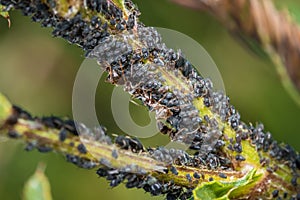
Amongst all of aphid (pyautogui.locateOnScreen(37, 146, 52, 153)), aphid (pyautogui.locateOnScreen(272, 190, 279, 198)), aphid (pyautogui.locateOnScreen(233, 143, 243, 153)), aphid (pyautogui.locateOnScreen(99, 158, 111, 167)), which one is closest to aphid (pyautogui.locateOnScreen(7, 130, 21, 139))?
aphid (pyautogui.locateOnScreen(37, 146, 52, 153))

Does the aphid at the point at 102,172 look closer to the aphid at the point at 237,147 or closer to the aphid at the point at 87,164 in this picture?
the aphid at the point at 87,164

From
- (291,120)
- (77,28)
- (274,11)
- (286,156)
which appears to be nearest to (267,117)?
(291,120)

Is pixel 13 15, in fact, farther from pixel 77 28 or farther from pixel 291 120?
pixel 77 28

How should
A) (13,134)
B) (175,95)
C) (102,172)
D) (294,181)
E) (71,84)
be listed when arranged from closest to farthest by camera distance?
(13,134) → (102,172) → (175,95) → (294,181) → (71,84)

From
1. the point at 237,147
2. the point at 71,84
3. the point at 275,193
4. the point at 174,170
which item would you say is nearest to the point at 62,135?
the point at 174,170

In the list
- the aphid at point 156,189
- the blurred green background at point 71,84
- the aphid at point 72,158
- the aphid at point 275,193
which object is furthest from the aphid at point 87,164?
the blurred green background at point 71,84

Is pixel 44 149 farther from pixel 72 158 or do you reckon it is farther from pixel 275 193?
pixel 275 193

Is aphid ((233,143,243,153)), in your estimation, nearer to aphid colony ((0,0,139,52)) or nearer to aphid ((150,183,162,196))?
aphid ((150,183,162,196))
